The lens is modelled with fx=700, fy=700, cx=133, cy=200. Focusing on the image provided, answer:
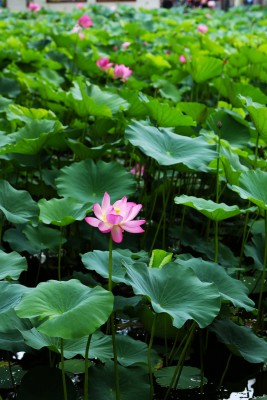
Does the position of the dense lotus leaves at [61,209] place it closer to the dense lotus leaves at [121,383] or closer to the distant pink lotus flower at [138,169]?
the dense lotus leaves at [121,383]

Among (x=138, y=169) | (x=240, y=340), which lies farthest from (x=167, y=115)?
(x=240, y=340)

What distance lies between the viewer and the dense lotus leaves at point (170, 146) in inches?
59.3

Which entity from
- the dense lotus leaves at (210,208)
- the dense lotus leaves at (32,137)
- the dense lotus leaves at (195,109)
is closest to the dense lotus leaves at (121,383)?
the dense lotus leaves at (210,208)

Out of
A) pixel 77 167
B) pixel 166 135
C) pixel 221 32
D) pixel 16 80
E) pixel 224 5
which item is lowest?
pixel 224 5

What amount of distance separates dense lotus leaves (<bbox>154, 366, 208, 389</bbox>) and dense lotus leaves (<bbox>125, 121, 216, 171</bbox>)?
→ 0.42m

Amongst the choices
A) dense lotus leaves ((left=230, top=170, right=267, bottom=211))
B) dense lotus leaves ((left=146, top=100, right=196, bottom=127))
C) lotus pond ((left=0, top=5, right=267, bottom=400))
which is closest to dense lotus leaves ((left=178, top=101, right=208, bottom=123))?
lotus pond ((left=0, top=5, right=267, bottom=400))

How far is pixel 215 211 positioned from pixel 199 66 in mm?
1254

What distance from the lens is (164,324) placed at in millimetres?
1368

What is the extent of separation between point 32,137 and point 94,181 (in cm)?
22

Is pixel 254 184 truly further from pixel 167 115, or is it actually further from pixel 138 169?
pixel 138 169

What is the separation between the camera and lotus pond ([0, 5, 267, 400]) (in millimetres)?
1093

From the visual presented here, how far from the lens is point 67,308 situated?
103 centimetres

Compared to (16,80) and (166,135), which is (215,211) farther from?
(16,80)

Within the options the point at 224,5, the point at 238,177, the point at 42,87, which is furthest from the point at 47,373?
the point at 224,5
